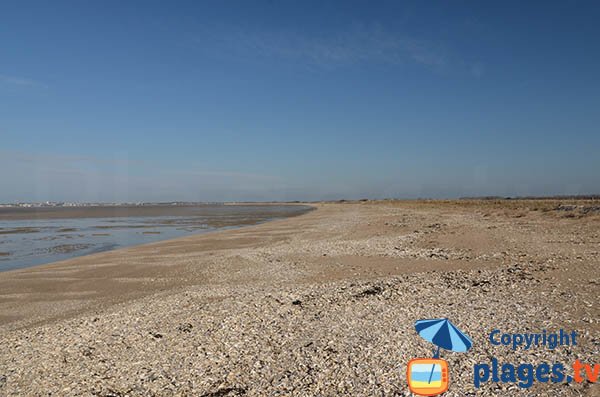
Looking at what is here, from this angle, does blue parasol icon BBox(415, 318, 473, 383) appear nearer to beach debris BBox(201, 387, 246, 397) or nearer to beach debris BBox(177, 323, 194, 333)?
beach debris BBox(201, 387, 246, 397)

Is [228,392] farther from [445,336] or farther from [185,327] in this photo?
[445,336]

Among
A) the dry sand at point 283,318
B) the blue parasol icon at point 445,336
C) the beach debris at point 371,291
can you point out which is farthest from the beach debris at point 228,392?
the beach debris at point 371,291

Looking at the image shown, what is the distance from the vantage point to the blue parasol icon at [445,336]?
6.03 m

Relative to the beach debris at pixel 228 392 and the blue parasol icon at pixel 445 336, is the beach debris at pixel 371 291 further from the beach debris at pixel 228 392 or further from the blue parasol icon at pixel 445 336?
the beach debris at pixel 228 392

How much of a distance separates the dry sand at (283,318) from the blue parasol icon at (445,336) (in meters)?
0.31

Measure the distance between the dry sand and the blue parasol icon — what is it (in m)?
0.31

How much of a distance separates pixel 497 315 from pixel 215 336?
596 centimetres

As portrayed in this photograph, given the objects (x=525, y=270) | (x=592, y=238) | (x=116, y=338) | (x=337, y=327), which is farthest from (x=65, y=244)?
(x=592, y=238)

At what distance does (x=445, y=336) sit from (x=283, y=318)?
3742 millimetres

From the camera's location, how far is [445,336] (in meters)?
6.28

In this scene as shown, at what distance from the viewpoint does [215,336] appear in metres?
7.83

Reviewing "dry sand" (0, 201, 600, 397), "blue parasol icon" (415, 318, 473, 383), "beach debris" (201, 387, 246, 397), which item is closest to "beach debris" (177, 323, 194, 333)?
"dry sand" (0, 201, 600, 397)

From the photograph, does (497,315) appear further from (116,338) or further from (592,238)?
(592,238)

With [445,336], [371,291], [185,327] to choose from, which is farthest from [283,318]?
[445,336]
